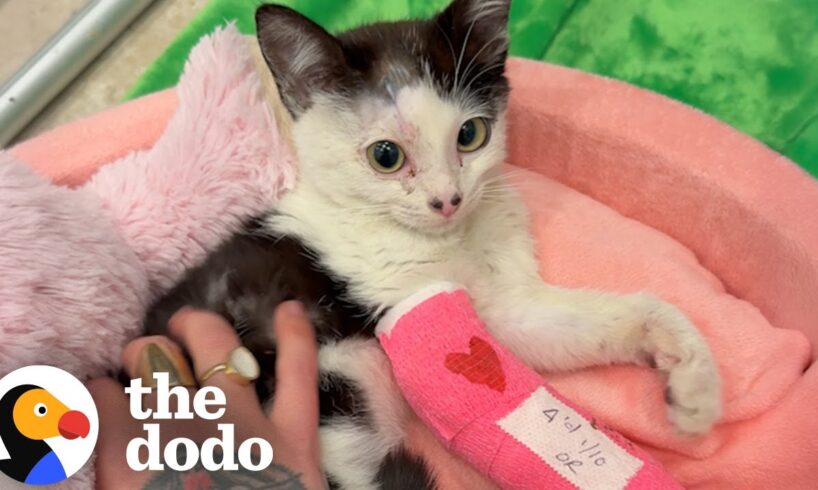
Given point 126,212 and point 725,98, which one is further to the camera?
point 725,98

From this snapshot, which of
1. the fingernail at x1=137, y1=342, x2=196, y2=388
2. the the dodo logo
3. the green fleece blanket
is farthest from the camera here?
the green fleece blanket

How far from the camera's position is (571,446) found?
3.64 ft

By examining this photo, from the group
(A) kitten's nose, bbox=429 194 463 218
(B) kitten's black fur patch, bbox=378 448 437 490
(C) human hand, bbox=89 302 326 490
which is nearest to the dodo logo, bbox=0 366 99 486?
(C) human hand, bbox=89 302 326 490

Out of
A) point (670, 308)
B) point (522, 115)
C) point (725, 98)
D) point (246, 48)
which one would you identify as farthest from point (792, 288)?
point (246, 48)

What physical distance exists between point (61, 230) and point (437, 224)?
57 cm

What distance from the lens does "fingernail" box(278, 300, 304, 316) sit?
3.99 ft

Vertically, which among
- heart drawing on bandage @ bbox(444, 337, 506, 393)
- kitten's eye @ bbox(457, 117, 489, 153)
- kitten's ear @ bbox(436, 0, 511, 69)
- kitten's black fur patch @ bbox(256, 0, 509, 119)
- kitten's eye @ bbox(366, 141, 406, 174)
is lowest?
heart drawing on bandage @ bbox(444, 337, 506, 393)

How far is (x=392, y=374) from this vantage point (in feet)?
4.23

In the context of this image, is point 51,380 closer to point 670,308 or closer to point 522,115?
point 670,308

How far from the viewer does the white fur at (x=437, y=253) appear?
1.17 meters

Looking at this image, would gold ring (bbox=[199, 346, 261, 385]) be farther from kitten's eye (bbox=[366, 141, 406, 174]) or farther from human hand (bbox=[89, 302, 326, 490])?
kitten's eye (bbox=[366, 141, 406, 174])

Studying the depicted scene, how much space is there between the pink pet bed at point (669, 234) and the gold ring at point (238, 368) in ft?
1.21

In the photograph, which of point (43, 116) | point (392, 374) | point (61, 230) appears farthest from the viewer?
point (43, 116)

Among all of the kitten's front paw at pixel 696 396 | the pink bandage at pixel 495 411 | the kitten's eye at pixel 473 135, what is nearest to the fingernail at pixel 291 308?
the pink bandage at pixel 495 411
